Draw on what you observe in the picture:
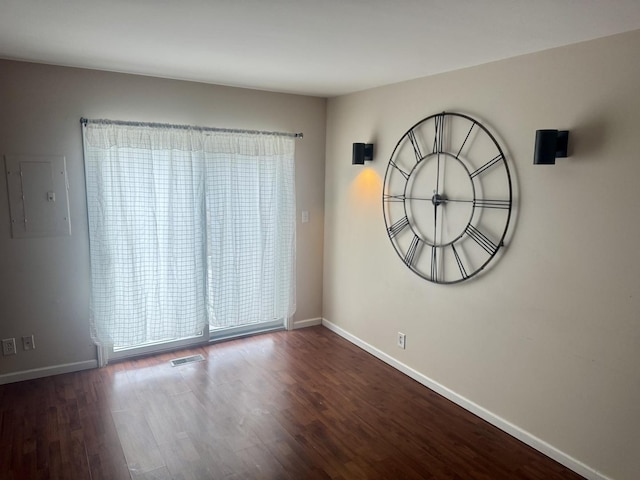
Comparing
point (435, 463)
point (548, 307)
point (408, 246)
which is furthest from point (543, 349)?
point (408, 246)

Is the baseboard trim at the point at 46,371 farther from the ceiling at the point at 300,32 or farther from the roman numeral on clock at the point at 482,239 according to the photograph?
the roman numeral on clock at the point at 482,239

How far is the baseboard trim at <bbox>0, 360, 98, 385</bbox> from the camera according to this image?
3.29 meters

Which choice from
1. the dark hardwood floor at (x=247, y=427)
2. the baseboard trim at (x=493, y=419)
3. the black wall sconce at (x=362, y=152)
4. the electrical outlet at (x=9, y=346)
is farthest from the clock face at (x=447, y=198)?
the electrical outlet at (x=9, y=346)

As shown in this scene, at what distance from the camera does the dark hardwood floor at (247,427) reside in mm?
2393

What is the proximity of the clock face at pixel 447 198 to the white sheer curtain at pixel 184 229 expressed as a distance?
3.90 feet

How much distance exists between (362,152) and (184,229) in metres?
1.70

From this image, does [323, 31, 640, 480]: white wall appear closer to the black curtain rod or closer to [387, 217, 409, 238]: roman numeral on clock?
[387, 217, 409, 238]: roman numeral on clock

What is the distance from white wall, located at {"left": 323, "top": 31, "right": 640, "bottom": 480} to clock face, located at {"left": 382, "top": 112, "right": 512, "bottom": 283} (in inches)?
3.4

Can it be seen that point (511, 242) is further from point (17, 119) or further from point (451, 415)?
point (17, 119)

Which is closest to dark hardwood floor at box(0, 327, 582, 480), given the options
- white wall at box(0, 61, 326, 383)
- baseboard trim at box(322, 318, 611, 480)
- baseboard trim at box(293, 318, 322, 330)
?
baseboard trim at box(322, 318, 611, 480)

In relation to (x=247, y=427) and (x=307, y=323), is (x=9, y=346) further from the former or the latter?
(x=307, y=323)

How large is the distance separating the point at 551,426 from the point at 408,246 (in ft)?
5.07

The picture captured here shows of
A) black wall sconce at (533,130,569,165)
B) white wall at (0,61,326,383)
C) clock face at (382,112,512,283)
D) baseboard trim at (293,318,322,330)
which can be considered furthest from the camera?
baseboard trim at (293,318,322,330)

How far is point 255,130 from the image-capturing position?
399cm
